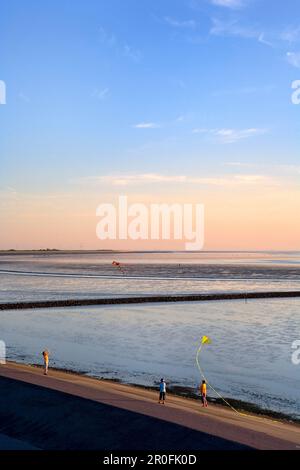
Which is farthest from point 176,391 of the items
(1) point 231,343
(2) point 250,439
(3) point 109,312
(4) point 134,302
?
(4) point 134,302

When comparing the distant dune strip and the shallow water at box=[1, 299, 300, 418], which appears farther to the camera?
the distant dune strip

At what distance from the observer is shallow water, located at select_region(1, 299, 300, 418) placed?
91.6 ft

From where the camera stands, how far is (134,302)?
6381 centimetres

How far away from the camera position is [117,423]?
18.7 meters

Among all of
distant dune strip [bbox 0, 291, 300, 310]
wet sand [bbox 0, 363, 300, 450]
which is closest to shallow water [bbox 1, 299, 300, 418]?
distant dune strip [bbox 0, 291, 300, 310]

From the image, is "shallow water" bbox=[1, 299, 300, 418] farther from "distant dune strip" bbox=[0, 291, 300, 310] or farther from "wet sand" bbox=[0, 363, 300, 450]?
"wet sand" bbox=[0, 363, 300, 450]

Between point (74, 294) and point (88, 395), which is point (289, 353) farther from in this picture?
point (74, 294)

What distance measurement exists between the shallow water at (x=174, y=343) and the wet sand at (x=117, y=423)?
13.4 ft

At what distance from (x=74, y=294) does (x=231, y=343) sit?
38.9m

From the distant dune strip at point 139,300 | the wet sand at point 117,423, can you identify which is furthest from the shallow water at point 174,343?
the wet sand at point 117,423

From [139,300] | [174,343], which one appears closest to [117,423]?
[174,343]

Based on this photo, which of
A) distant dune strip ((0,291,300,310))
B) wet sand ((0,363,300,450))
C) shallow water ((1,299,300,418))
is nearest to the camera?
wet sand ((0,363,300,450))

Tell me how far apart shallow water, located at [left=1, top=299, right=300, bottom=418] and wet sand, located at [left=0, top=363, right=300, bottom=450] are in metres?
4.08
